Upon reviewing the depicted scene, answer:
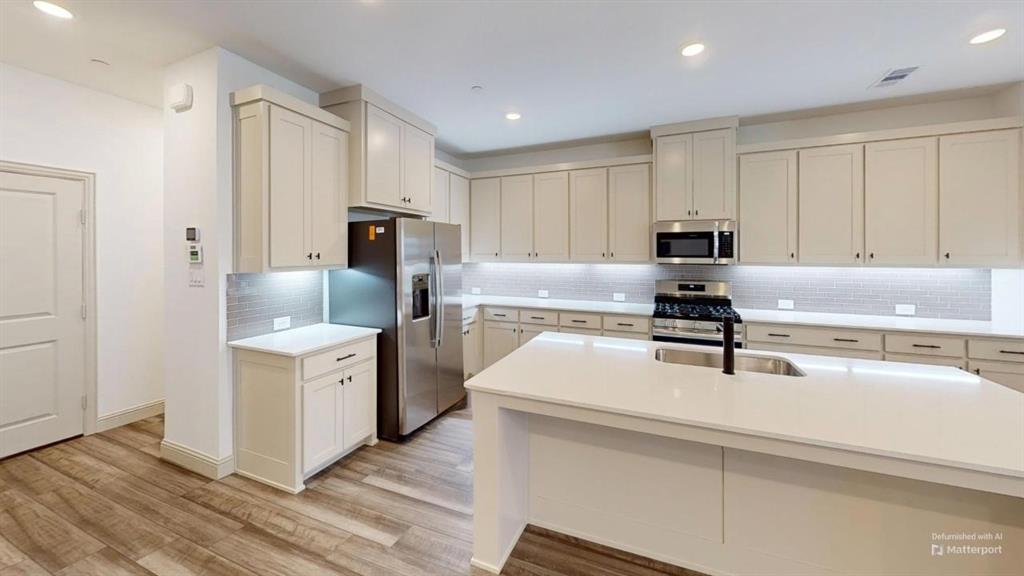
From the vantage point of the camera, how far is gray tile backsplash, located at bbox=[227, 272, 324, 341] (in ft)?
8.82

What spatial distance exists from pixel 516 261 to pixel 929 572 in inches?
156

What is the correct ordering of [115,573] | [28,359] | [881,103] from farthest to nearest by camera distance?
[881,103]
[28,359]
[115,573]

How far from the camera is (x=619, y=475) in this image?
1920 mm

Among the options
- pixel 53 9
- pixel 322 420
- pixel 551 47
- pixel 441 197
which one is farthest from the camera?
pixel 441 197

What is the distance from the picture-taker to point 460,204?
16.0 ft

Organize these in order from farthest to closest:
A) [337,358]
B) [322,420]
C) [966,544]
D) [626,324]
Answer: [626,324] < [337,358] < [322,420] < [966,544]

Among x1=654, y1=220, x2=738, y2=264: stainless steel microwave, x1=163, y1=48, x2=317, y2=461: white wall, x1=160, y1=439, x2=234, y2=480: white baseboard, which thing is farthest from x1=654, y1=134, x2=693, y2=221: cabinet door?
x1=160, y1=439, x2=234, y2=480: white baseboard

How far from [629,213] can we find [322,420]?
348cm

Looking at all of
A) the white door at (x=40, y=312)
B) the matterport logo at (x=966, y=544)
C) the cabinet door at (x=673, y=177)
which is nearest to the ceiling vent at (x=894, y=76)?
the cabinet door at (x=673, y=177)

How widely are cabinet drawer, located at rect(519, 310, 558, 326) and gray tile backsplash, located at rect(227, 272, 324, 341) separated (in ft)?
6.81

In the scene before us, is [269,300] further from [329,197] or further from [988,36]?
[988,36]

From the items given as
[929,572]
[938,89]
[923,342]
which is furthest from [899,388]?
[938,89]

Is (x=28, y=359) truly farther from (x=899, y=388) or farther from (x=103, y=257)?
(x=899, y=388)

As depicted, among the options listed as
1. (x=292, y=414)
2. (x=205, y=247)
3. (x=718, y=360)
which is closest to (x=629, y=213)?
(x=718, y=360)
